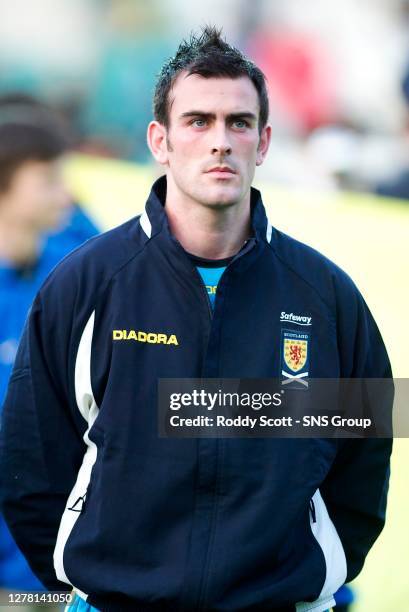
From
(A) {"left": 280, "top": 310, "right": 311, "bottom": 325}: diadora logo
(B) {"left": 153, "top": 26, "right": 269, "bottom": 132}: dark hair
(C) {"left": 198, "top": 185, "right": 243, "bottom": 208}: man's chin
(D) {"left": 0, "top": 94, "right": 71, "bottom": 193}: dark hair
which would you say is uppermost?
(D) {"left": 0, "top": 94, "right": 71, "bottom": 193}: dark hair

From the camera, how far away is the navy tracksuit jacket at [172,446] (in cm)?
272

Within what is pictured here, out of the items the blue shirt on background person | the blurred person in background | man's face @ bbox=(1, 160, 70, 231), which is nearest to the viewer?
the blue shirt on background person

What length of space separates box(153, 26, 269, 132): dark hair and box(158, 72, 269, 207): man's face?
1.0 inches

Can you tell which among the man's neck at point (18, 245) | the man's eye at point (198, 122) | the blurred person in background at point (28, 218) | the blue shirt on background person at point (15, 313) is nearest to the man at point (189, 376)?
the man's eye at point (198, 122)

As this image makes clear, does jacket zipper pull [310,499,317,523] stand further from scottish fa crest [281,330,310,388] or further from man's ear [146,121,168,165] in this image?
man's ear [146,121,168,165]

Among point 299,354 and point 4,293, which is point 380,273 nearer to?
point 4,293

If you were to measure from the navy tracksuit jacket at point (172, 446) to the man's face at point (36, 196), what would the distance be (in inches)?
50.9

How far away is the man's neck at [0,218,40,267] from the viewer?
4.16 meters

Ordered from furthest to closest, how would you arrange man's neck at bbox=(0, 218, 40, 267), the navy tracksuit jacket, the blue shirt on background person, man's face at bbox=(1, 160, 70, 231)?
man's face at bbox=(1, 160, 70, 231)
man's neck at bbox=(0, 218, 40, 267)
the blue shirt on background person
the navy tracksuit jacket

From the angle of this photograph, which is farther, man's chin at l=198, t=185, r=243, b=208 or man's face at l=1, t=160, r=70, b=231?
man's face at l=1, t=160, r=70, b=231

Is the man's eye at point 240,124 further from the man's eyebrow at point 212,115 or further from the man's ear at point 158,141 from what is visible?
the man's ear at point 158,141

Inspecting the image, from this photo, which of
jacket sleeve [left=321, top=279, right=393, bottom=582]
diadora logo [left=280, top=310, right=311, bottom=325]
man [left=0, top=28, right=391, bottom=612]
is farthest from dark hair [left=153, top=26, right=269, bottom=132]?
jacket sleeve [left=321, top=279, right=393, bottom=582]

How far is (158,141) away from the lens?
310cm

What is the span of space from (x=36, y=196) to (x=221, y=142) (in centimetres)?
161
